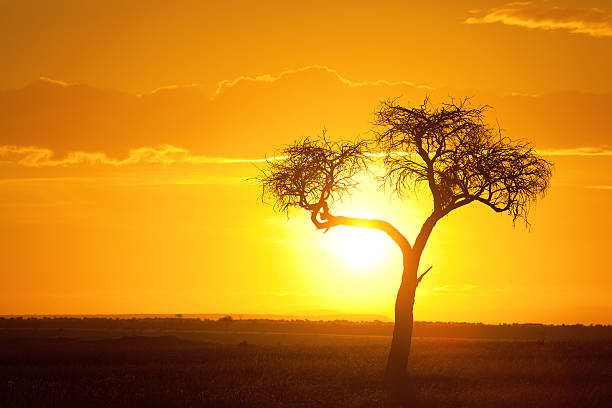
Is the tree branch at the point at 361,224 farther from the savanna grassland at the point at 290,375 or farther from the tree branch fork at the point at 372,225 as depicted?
the savanna grassland at the point at 290,375

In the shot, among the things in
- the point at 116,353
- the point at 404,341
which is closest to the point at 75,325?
the point at 116,353

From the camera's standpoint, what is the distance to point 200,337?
6388 cm

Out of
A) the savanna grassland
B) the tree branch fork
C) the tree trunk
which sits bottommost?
the savanna grassland

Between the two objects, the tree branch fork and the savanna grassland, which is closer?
the savanna grassland

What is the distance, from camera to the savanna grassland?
26000mm

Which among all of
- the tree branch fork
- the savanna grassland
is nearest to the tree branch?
the tree branch fork

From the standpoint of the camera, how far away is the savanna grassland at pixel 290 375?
1024 inches

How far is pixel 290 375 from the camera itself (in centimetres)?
3142

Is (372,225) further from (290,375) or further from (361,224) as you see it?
(290,375)

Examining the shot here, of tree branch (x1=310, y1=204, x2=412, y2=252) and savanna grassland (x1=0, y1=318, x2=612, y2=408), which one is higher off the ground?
tree branch (x1=310, y1=204, x2=412, y2=252)

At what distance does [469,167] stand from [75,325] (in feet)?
206

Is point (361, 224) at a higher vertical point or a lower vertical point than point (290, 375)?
higher

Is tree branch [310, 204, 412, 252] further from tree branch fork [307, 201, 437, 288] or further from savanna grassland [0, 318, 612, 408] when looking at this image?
savanna grassland [0, 318, 612, 408]

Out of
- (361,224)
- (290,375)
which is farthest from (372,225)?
(290,375)
